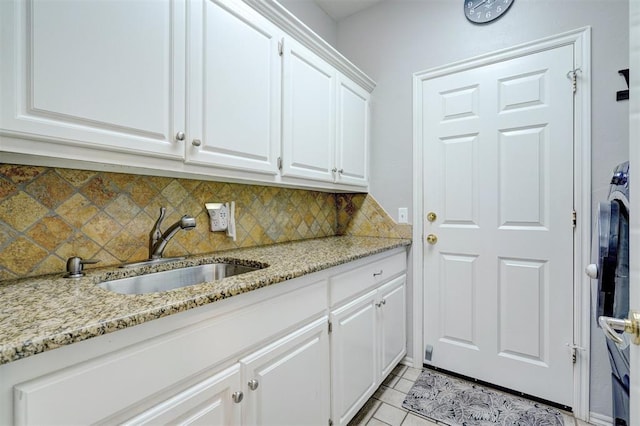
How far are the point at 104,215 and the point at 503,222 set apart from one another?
2.17m

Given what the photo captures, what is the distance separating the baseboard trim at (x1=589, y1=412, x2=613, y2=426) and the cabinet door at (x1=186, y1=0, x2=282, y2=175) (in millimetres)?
2208

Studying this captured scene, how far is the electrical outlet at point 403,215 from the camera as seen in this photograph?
2248 millimetres

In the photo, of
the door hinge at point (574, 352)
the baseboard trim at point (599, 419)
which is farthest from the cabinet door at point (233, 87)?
the baseboard trim at point (599, 419)

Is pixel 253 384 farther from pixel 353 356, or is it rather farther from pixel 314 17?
pixel 314 17

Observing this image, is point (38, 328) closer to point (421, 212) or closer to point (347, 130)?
point (347, 130)

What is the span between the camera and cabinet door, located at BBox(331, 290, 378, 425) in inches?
54.7

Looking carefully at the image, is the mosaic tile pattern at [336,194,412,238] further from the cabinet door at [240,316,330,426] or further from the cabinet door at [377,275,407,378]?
the cabinet door at [240,316,330,426]

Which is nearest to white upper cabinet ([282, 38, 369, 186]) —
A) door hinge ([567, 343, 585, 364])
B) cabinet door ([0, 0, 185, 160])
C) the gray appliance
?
cabinet door ([0, 0, 185, 160])

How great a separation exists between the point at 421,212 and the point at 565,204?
2.70 ft

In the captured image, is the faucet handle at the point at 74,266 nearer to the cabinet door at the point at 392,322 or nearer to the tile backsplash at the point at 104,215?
the tile backsplash at the point at 104,215

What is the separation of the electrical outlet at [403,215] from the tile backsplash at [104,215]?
3.06 ft

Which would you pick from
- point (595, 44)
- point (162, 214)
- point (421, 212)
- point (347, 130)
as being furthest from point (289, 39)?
point (595, 44)

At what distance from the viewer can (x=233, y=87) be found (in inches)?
51.8

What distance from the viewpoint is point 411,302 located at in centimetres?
221
